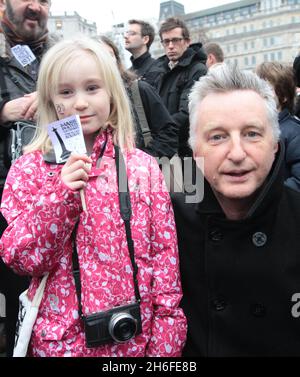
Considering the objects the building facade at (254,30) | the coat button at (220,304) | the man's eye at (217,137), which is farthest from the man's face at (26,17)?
the building facade at (254,30)

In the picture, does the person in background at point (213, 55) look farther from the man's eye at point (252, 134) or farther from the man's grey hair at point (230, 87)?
the man's eye at point (252, 134)

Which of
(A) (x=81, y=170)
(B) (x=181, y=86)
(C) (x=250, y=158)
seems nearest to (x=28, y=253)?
(A) (x=81, y=170)

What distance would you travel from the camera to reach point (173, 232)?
1.98m

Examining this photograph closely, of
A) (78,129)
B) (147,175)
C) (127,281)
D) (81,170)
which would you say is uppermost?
(78,129)

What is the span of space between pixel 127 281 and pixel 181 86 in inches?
133

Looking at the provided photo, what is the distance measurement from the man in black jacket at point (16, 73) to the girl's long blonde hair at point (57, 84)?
1.10ft

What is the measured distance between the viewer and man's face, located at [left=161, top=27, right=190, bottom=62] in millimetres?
5204

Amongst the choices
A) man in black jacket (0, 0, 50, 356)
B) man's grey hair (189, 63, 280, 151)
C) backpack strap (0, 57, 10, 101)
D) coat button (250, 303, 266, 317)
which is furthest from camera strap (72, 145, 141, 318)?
backpack strap (0, 57, 10, 101)

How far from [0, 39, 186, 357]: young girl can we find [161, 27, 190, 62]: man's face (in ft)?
10.8

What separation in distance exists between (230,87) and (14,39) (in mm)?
1634

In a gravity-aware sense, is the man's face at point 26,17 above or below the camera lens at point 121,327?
above

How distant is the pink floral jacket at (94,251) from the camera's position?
68.5 inches

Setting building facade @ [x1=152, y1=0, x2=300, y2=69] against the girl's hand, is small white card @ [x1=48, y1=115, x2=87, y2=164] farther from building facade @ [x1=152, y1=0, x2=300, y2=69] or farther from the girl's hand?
building facade @ [x1=152, y1=0, x2=300, y2=69]
